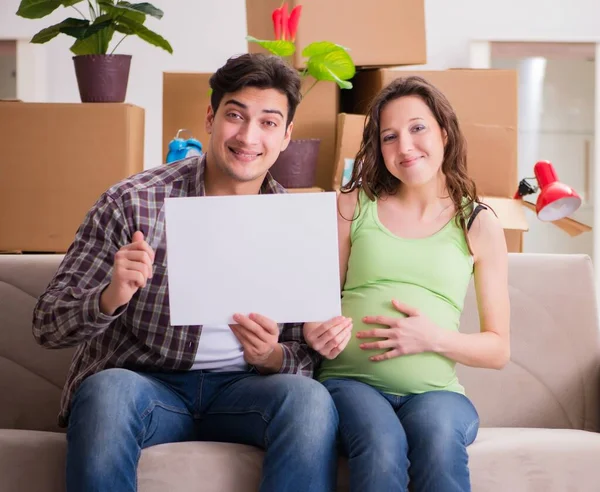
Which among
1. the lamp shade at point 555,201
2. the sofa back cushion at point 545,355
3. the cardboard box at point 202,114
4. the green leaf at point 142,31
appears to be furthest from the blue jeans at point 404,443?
the green leaf at point 142,31

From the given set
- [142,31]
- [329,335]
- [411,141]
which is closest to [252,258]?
[329,335]

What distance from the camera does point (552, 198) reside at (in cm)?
199

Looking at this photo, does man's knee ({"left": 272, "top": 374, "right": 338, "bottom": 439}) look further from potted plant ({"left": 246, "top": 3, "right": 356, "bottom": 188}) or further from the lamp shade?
potted plant ({"left": 246, "top": 3, "right": 356, "bottom": 188})

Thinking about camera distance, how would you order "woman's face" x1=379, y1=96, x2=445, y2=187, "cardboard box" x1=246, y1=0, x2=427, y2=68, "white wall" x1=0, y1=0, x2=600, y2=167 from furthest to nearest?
"white wall" x1=0, y1=0, x2=600, y2=167 < "cardboard box" x1=246, y1=0, x2=427, y2=68 < "woman's face" x1=379, y1=96, x2=445, y2=187

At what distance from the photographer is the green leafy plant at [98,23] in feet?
8.30

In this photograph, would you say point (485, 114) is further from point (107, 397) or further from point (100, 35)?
point (107, 397)

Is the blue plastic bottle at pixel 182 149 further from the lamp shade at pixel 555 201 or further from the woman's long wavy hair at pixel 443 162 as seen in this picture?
the lamp shade at pixel 555 201

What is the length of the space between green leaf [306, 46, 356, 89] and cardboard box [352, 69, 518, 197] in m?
0.16

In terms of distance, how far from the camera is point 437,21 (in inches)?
165

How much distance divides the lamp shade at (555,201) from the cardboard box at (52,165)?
1152 mm

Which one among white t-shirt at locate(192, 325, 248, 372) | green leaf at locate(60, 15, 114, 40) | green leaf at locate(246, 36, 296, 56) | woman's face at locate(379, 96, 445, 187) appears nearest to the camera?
white t-shirt at locate(192, 325, 248, 372)

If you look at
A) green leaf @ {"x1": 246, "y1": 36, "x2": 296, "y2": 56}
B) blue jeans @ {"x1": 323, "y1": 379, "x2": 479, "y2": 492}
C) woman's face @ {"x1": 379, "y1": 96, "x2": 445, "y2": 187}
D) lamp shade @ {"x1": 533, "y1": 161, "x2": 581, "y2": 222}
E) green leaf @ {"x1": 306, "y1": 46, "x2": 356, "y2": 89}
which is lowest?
blue jeans @ {"x1": 323, "y1": 379, "x2": 479, "y2": 492}

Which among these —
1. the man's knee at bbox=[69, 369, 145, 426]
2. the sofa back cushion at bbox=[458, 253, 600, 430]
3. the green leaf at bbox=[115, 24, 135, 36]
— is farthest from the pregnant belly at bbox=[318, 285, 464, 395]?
the green leaf at bbox=[115, 24, 135, 36]

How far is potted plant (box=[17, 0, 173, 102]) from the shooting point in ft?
8.32
